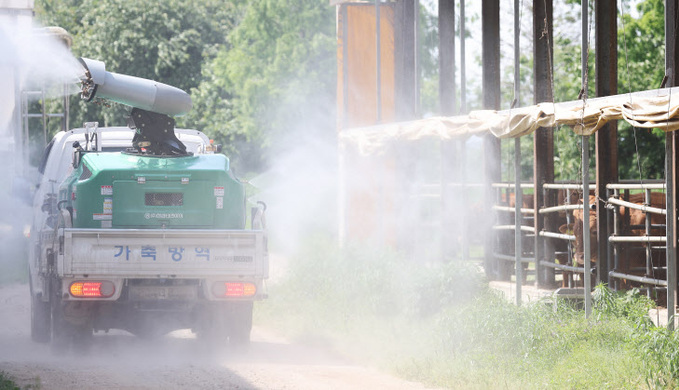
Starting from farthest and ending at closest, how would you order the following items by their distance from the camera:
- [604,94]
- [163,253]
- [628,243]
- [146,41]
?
[146,41]
[628,243]
[604,94]
[163,253]

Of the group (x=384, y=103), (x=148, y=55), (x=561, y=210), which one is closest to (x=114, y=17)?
(x=148, y=55)

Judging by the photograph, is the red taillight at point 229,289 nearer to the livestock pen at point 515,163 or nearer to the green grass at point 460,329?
the green grass at point 460,329

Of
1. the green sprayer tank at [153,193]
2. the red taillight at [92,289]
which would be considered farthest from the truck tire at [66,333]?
the green sprayer tank at [153,193]

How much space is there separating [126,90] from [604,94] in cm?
549

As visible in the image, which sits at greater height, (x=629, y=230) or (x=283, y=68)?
(x=283, y=68)

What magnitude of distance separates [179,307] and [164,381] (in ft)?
5.00

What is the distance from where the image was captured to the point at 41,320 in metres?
13.2

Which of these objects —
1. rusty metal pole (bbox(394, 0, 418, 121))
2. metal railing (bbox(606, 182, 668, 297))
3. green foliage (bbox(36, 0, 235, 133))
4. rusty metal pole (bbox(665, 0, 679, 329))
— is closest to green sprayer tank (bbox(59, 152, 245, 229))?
metal railing (bbox(606, 182, 668, 297))

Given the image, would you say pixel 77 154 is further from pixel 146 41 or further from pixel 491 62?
pixel 146 41

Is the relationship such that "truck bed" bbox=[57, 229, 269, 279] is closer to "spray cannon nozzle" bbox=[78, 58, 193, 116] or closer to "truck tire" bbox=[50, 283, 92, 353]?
"truck tire" bbox=[50, 283, 92, 353]

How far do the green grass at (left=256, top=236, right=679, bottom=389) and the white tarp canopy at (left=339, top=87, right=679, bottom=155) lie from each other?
178cm

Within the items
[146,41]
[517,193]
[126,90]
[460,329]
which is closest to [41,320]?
[126,90]

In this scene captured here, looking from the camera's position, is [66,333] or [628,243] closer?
[66,333]

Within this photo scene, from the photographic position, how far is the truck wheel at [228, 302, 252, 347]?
12.4 metres
